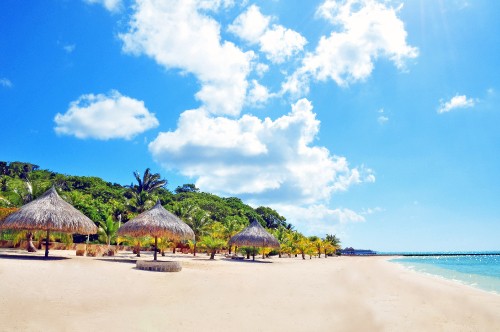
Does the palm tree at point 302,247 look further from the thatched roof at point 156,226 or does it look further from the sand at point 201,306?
the sand at point 201,306

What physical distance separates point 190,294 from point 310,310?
2800 mm

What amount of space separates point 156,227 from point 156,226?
0.04 metres

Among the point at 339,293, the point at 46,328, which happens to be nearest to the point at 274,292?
the point at 339,293

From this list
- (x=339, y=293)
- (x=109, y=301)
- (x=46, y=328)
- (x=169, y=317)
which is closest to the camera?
(x=46, y=328)

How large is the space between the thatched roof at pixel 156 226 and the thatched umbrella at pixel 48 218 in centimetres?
188

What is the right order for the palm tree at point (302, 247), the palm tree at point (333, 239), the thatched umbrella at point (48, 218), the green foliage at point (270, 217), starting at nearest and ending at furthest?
1. the thatched umbrella at point (48, 218)
2. the palm tree at point (302, 247)
3. the palm tree at point (333, 239)
4. the green foliage at point (270, 217)

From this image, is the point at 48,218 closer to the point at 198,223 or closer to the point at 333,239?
the point at 198,223

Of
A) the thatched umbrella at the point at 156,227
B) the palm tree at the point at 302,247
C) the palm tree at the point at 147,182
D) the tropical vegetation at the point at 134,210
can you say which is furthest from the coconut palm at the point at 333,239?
the thatched umbrella at the point at 156,227

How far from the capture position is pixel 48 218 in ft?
47.0

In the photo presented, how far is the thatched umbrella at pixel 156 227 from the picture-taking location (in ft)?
51.7

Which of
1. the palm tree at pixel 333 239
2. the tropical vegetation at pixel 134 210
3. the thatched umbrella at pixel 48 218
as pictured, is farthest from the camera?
the palm tree at pixel 333 239

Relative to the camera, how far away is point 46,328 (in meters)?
5.05

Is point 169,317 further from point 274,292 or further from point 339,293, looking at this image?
point 339,293

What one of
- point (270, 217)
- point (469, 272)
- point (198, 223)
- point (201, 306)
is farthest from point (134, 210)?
point (270, 217)
